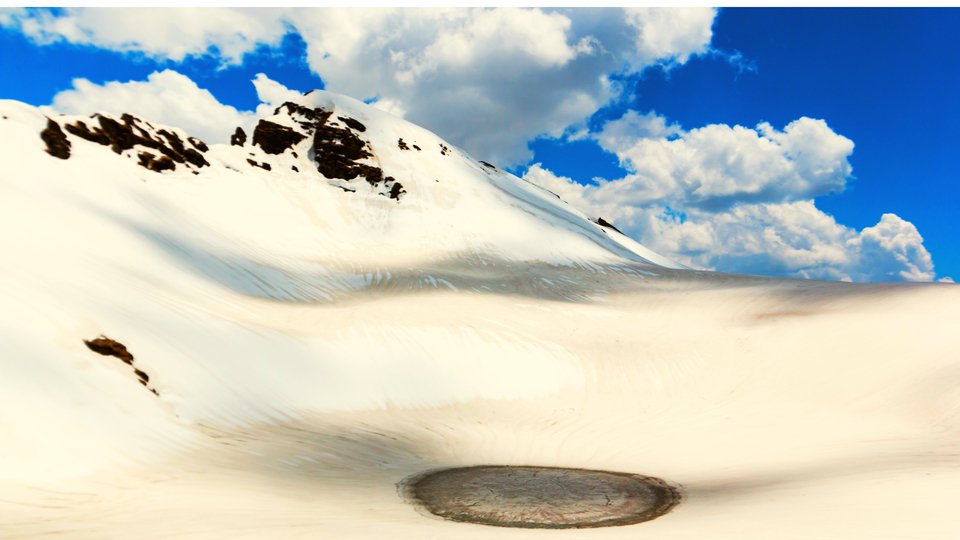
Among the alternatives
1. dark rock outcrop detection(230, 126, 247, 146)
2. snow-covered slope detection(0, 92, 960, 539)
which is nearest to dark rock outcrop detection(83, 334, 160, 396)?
snow-covered slope detection(0, 92, 960, 539)

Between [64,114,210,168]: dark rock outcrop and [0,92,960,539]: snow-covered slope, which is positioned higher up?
[64,114,210,168]: dark rock outcrop

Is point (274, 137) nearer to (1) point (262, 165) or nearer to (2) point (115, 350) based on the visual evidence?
(1) point (262, 165)

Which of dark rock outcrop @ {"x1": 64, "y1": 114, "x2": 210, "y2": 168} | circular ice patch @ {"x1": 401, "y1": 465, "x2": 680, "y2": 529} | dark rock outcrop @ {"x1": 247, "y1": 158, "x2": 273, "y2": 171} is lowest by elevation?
circular ice patch @ {"x1": 401, "y1": 465, "x2": 680, "y2": 529}

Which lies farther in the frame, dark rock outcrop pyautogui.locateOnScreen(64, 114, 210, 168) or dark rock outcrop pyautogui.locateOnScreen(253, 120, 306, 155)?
dark rock outcrop pyautogui.locateOnScreen(253, 120, 306, 155)

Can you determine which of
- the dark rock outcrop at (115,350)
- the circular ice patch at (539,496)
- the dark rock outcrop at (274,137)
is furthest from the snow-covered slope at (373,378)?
the dark rock outcrop at (274,137)

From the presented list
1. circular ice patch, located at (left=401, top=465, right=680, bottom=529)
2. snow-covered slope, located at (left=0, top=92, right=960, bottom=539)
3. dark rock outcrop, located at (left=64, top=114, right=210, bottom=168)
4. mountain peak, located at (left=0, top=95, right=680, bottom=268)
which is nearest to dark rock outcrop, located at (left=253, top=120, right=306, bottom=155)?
mountain peak, located at (left=0, top=95, right=680, bottom=268)

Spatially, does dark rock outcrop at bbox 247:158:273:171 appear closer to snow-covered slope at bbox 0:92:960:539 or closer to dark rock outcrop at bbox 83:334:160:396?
snow-covered slope at bbox 0:92:960:539

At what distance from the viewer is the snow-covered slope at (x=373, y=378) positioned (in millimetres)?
9602

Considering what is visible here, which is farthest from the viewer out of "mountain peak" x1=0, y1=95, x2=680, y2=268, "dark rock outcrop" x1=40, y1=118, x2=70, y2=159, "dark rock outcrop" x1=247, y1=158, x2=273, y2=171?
"dark rock outcrop" x1=247, y1=158, x2=273, y2=171

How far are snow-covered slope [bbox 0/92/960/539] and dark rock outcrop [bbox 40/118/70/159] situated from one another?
0.50ft

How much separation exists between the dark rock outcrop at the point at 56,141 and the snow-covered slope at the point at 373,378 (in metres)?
0.15

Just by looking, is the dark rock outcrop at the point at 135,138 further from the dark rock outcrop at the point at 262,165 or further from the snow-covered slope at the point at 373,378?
the dark rock outcrop at the point at 262,165

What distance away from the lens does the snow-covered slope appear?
960 centimetres

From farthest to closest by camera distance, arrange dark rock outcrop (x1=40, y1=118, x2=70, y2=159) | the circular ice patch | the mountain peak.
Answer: the mountain peak, dark rock outcrop (x1=40, y1=118, x2=70, y2=159), the circular ice patch
